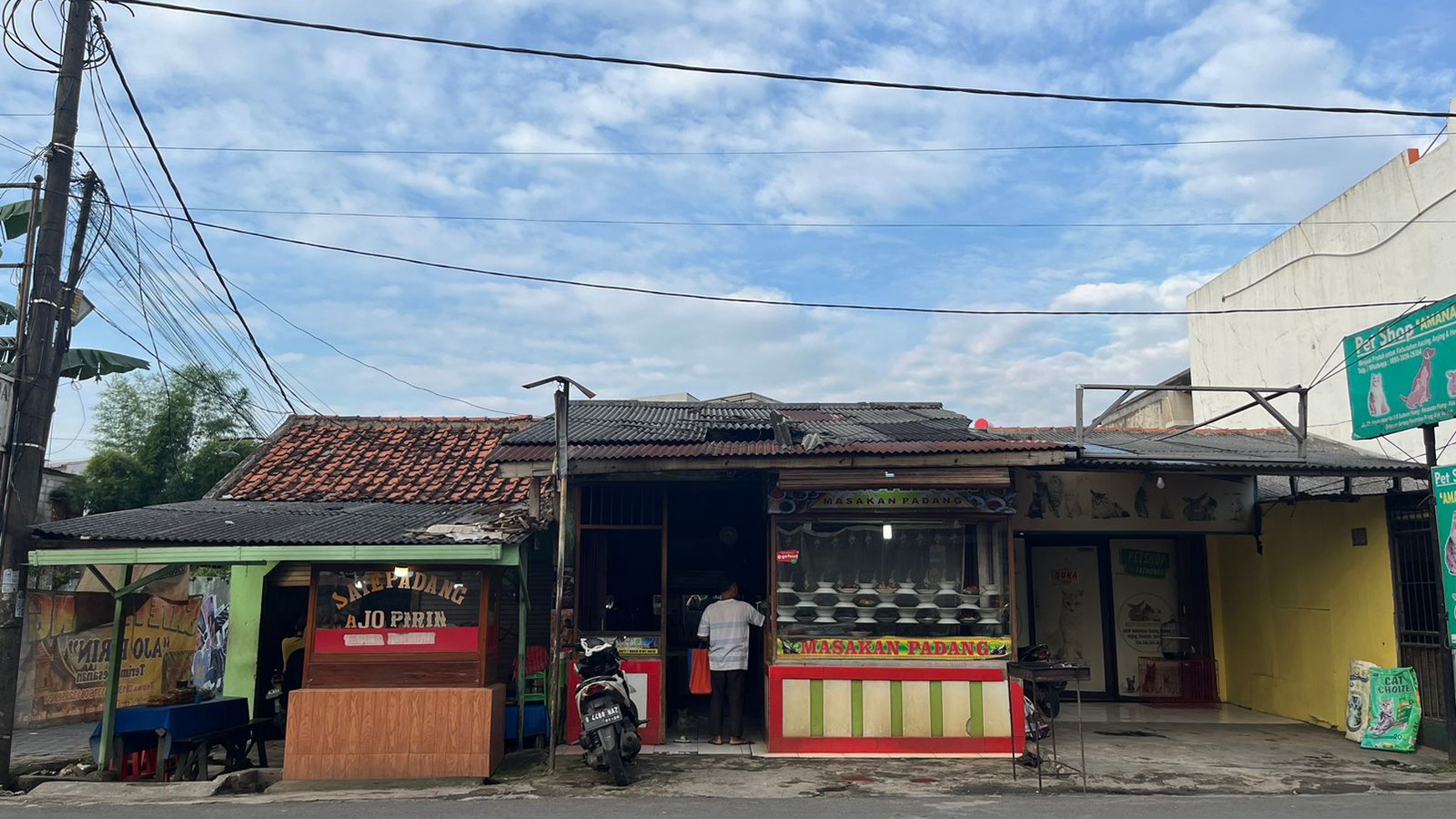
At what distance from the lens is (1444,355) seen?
8.75m

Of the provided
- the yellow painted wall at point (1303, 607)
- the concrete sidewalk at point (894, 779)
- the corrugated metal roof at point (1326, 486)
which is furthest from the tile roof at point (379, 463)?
the yellow painted wall at point (1303, 607)

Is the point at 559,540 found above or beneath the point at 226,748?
above

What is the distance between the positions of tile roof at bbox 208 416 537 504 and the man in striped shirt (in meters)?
3.55

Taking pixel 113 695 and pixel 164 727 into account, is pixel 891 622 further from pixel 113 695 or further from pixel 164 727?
pixel 113 695

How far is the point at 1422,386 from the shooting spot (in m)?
9.02

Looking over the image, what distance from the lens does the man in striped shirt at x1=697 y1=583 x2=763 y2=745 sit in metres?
9.69

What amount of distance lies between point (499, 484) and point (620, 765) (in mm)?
5582

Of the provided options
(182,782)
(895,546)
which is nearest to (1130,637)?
(895,546)

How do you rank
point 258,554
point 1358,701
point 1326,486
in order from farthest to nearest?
point 1326,486 → point 1358,701 → point 258,554

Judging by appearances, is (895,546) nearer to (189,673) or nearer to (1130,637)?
(1130,637)

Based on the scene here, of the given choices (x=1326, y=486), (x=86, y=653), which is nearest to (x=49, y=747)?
(x=86, y=653)

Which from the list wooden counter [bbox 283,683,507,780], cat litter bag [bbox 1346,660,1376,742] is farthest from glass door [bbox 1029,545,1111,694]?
wooden counter [bbox 283,683,507,780]

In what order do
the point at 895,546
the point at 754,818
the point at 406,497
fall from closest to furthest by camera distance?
the point at 754,818 → the point at 895,546 → the point at 406,497

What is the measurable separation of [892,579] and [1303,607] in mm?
5507
